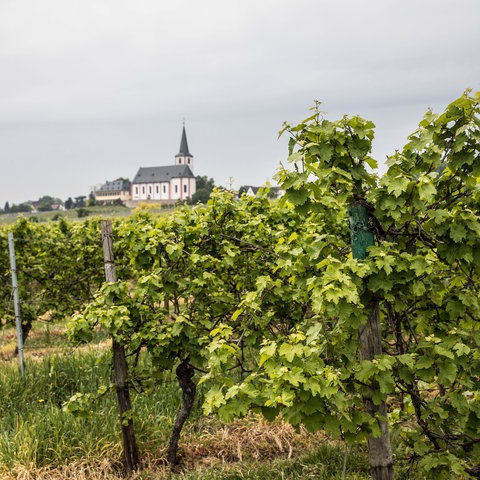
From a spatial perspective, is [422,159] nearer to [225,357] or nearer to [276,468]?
[225,357]

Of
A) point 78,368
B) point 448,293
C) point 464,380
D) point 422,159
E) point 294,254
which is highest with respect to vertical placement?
point 422,159

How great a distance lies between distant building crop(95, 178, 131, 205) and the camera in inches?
5792

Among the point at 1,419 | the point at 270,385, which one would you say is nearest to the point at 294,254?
the point at 270,385

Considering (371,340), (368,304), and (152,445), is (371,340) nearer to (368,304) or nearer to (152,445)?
(368,304)

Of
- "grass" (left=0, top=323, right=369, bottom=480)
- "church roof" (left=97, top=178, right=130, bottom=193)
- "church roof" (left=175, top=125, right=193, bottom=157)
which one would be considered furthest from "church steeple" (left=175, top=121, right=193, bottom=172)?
"grass" (left=0, top=323, right=369, bottom=480)

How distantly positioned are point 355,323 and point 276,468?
102 inches

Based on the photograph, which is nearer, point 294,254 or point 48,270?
point 294,254

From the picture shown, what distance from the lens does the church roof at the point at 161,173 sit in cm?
13325

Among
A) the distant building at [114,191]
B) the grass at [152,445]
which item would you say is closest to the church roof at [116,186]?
the distant building at [114,191]

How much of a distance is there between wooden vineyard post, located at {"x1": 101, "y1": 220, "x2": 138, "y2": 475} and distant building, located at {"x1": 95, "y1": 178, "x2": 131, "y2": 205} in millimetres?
140791

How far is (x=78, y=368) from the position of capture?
25.2 feet

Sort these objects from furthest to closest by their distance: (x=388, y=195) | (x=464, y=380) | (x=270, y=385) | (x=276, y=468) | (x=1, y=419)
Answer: (x=1, y=419) < (x=276, y=468) < (x=464, y=380) < (x=388, y=195) < (x=270, y=385)

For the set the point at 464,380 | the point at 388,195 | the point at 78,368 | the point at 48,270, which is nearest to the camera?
the point at 388,195

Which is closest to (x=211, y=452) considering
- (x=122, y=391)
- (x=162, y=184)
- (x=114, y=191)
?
(x=122, y=391)
